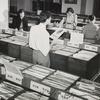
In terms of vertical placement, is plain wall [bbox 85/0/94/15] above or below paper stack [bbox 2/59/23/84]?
above

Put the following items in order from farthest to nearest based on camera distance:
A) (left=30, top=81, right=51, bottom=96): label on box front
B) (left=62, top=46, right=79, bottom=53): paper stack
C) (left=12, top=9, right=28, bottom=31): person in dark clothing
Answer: (left=12, top=9, right=28, bottom=31): person in dark clothing
(left=62, top=46, right=79, bottom=53): paper stack
(left=30, top=81, right=51, bottom=96): label on box front

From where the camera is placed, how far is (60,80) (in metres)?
1.87

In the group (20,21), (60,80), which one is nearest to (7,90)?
(60,80)

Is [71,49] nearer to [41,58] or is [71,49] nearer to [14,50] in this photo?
[41,58]

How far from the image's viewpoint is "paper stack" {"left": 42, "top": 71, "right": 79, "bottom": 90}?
1.76 m

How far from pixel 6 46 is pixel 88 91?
2034 millimetres

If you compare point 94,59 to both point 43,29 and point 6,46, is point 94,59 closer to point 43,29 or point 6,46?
point 43,29

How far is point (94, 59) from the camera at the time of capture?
2.87 meters

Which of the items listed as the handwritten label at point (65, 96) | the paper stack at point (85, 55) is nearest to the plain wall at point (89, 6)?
the paper stack at point (85, 55)

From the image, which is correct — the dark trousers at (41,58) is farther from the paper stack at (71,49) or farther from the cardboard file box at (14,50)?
the cardboard file box at (14,50)

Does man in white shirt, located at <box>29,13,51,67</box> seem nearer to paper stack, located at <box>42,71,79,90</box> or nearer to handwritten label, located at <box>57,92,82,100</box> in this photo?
paper stack, located at <box>42,71,79,90</box>

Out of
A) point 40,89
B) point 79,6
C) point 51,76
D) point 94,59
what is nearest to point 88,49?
point 94,59

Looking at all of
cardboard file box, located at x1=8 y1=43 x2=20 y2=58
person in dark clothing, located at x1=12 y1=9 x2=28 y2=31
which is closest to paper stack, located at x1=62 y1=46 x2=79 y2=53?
cardboard file box, located at x1=8 y1=43 x2=20 y2=58

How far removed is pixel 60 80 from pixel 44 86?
0.27m
